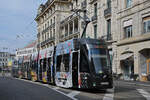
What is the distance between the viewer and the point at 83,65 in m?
14.3

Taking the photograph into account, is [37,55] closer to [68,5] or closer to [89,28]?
[89,28]

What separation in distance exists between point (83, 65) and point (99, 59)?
0.99 metres

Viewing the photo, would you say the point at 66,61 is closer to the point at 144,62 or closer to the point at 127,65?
the point at 144,62

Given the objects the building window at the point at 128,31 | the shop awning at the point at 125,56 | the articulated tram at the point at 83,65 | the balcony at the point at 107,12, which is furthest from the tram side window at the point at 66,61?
the balcony at the point at 107,12

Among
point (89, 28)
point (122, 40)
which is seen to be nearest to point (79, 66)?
point (122, 40)

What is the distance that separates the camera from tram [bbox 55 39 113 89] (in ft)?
45.0

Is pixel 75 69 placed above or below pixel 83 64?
below

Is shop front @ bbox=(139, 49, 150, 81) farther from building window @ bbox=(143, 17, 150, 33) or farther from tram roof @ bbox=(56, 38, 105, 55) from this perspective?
tram roof @ bbox=(56, 38, 105, 55)

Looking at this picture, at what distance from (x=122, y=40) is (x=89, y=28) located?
10.6m

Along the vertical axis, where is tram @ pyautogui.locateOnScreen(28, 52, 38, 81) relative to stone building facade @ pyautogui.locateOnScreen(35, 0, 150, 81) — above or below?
below

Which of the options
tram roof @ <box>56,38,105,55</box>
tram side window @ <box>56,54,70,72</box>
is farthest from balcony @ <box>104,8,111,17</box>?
tram side window @ <box>56,54,70,72</box>

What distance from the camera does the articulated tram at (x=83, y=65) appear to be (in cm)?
1375

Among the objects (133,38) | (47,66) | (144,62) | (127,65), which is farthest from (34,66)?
(144,62)

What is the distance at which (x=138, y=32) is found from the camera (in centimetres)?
2791
